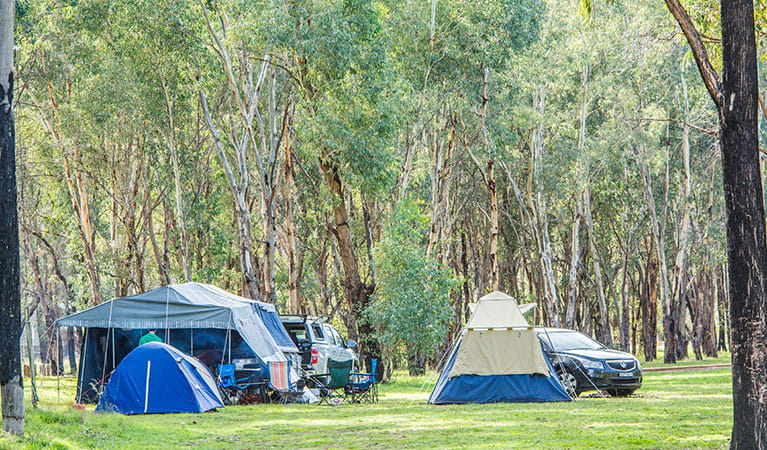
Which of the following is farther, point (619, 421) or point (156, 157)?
point (156, 157)

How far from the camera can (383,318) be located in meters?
25.0

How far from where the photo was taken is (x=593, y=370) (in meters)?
18.2

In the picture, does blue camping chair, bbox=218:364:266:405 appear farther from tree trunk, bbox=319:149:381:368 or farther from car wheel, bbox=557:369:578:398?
tree trunk, bbox=319:149:381:368

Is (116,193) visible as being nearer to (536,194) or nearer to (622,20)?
(536,194)

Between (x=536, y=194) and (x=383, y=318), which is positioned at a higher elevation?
(x=536, y=194)

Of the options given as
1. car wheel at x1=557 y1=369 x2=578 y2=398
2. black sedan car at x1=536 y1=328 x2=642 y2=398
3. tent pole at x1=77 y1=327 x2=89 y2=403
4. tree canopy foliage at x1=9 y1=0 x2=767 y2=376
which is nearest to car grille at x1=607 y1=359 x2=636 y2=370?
black sedan car at x1=536 y1=328 x2=642 y2=398

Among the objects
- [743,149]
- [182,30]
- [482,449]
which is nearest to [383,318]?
[182,30]

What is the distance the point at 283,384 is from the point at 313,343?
224 centimetres

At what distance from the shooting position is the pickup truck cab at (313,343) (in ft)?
67.3

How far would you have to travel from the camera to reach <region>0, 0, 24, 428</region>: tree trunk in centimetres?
1018

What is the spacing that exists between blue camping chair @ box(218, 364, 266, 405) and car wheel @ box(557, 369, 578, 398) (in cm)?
599

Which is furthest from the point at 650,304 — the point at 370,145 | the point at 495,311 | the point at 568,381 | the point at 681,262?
the point at 495,311

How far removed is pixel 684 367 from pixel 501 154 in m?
10.1

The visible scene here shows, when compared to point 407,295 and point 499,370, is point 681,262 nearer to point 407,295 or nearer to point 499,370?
point 407,295
